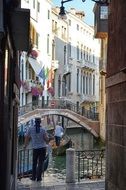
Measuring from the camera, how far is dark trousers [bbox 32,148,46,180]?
40.8 feet

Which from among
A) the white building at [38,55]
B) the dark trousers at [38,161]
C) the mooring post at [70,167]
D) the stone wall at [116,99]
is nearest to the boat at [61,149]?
the white building at [38,55]

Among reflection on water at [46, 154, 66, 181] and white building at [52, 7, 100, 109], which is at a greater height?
white building at [52, 7, 100, 109]

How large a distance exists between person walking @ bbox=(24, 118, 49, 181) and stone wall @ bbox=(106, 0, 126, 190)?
2865 mm

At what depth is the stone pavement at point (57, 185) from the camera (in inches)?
458

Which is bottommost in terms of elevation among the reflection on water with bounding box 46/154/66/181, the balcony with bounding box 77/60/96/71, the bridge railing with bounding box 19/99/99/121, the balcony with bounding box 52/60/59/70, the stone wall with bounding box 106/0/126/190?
the reflection on water with bounding box 46/154/66/181

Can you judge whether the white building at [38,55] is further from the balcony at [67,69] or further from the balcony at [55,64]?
the balcony at [67,69]

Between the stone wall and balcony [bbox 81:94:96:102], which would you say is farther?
balcony [bbox 81:94:96:102]

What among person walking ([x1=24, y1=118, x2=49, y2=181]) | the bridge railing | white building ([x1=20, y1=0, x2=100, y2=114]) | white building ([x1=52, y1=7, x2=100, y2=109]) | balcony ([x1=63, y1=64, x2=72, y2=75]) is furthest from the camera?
balcony ([x1=63, y1=64, x2=72, y2=75])

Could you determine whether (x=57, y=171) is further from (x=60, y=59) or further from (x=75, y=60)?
(x=75, y=60)

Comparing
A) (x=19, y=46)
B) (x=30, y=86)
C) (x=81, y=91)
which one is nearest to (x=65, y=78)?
(x=81, y=91)

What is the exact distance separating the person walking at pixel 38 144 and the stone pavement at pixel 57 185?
0.30 m

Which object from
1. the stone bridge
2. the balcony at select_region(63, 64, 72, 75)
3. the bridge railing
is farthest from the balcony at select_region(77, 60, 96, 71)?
the stone bridge

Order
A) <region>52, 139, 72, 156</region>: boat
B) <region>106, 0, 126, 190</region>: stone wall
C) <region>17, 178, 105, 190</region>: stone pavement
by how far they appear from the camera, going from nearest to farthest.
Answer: <region>106, 0, 126, 190</region>: stone wall < <region>17, 178, 105, 190</region>: stone pavement < <region>52, 139, 72, 156</region>: boat

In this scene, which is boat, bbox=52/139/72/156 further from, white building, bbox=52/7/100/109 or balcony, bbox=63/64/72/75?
balcony, bbox=63/64/72/75
